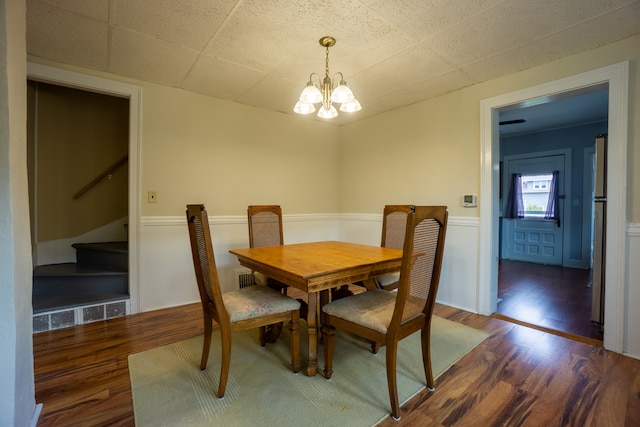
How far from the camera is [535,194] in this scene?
5.14 metres

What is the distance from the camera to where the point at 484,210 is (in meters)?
2.64

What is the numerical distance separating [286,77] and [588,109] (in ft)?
13.8

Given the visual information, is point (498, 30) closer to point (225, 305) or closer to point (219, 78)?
point (219, 78)

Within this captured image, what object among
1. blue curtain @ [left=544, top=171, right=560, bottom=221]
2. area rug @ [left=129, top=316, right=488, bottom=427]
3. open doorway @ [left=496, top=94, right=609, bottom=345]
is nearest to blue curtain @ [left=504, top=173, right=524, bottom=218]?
open doorway @ [left=496, top=94, right=609, bottom=345]

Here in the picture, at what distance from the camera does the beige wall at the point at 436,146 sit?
197cm

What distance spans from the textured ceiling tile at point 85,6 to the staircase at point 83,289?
2024mm

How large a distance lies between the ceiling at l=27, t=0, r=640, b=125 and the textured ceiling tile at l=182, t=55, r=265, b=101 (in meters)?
0.02

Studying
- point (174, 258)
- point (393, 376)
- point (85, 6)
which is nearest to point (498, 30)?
point (393, 376)

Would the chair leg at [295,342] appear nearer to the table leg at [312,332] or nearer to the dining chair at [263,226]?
the table leg at [312,332]

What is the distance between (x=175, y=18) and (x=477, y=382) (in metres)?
2.88

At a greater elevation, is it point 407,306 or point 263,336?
point 407,306

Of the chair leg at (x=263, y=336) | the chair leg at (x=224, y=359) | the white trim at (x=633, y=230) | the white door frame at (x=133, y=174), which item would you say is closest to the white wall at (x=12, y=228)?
the chair leg at (x=224, y=359)

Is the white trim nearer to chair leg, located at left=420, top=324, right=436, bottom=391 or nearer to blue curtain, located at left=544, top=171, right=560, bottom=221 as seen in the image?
chair leg, located at left=420, top=324, right=436, bottom=391

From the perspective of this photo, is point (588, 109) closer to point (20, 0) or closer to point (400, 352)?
point (400, 352)
